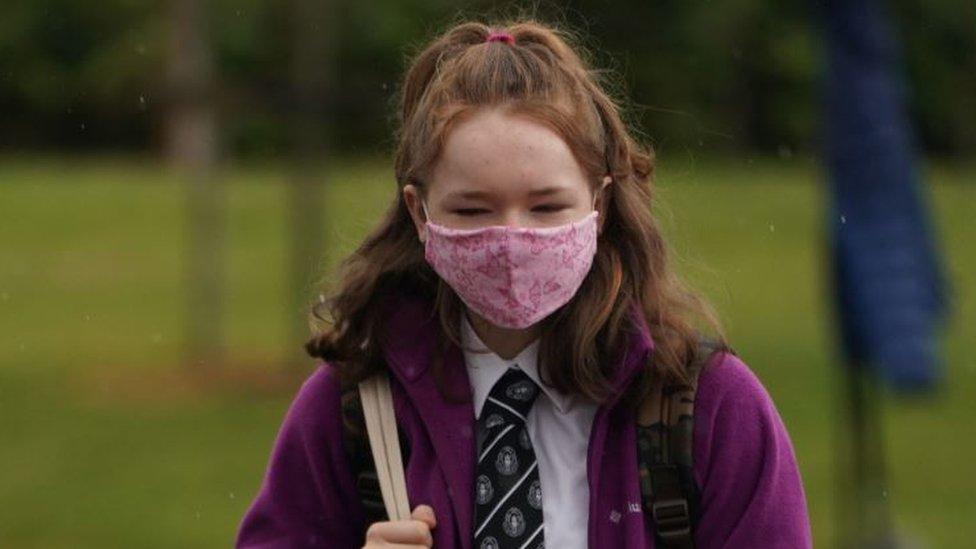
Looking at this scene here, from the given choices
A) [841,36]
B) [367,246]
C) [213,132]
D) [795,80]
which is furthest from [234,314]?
[367,246]

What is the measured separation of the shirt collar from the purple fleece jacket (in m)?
0.02

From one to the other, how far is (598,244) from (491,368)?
0.25 meters

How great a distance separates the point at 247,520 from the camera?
3.36 m

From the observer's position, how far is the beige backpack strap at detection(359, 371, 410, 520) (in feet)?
10.3

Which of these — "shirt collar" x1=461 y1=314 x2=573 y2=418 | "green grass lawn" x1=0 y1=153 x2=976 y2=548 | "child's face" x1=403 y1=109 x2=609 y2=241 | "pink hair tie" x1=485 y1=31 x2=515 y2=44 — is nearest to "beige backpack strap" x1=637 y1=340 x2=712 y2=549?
"shirt collar" x1=461 y1=314 x2=573 y2=418

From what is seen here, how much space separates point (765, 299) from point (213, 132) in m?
6.02

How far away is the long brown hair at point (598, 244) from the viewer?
3.20 m

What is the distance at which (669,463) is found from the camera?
312 cm

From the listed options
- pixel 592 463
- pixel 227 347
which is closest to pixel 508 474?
pixel 592 463

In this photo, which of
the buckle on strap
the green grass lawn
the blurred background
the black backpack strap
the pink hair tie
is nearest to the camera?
the buckle on strap

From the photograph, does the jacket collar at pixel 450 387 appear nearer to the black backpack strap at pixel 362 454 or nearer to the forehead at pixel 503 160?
the black backpack strap at pixel 362 454

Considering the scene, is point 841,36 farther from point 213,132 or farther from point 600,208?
point 213,132

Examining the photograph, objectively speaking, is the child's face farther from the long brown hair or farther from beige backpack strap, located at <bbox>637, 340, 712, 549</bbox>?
beige backpack strap, located at <bbox>637, 340, 712, 549</bbox>

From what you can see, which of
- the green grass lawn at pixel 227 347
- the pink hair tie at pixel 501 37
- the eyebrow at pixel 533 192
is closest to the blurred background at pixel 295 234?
the green grass lawn at pixel 227 347
